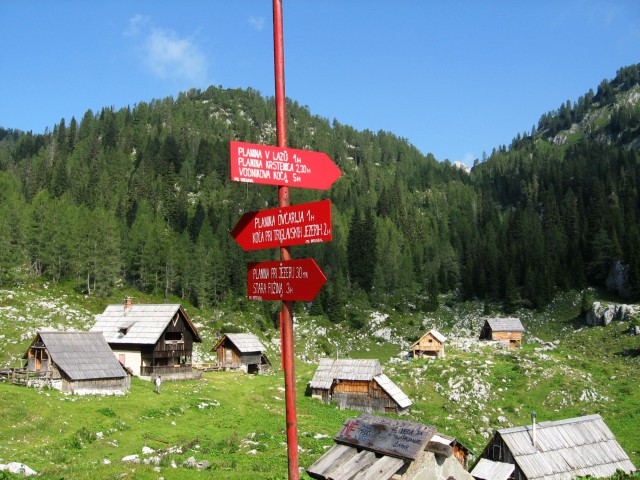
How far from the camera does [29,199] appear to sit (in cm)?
13162

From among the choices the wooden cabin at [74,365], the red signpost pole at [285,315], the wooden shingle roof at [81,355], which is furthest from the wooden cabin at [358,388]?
the red signpost pole at [285,315]

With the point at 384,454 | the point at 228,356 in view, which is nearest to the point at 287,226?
the point at 384,454

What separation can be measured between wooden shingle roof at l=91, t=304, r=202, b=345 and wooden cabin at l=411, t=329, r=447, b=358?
30.2m

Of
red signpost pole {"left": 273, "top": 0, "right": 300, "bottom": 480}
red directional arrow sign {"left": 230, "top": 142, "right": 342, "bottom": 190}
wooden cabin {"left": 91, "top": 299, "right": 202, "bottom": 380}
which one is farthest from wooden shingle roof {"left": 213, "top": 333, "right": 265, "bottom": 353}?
red directional arrow sign {"left": 230, "top": 142, "right": 342, "bottom": 190}

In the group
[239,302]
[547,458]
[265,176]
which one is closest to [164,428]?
[547,458]

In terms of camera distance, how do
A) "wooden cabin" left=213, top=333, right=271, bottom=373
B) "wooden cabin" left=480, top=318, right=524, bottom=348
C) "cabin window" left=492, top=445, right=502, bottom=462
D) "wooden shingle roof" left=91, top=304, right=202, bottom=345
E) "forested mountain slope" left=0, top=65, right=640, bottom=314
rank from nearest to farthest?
"cabin window" left=492, top=445, right=502, bottom=462 < "wooden shingle roof" left=91, top=304, right=202, bottom=345 < "wooden cabin" left=213, top=333, right=271, bottom=373 < "wooden cabin" left=480, top=318, right=524, bottom=348 < "forested mountain slope" left=0, top=65, right=640, bottom=314

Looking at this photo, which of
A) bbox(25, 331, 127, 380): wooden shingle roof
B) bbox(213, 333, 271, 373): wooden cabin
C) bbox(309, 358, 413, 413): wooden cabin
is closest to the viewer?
bbox(25, 331, 127, 380): wooden shingle roof

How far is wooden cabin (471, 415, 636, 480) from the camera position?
22.9 meters

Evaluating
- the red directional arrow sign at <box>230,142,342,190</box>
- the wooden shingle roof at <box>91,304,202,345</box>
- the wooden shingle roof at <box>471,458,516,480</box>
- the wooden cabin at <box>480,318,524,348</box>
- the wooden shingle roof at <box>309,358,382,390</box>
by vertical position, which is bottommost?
the wooden shingle roof at <box>471,458,516,480</box>

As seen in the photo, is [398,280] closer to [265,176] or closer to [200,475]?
[200,475]

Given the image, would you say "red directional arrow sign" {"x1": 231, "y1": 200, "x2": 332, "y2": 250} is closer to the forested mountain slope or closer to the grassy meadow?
the grassy meadow

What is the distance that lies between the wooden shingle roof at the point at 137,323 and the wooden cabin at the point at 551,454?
3393cm

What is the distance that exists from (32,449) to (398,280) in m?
105

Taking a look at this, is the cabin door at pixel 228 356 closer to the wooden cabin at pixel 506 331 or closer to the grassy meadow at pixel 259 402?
the grassy meadow at pixel 259 402
